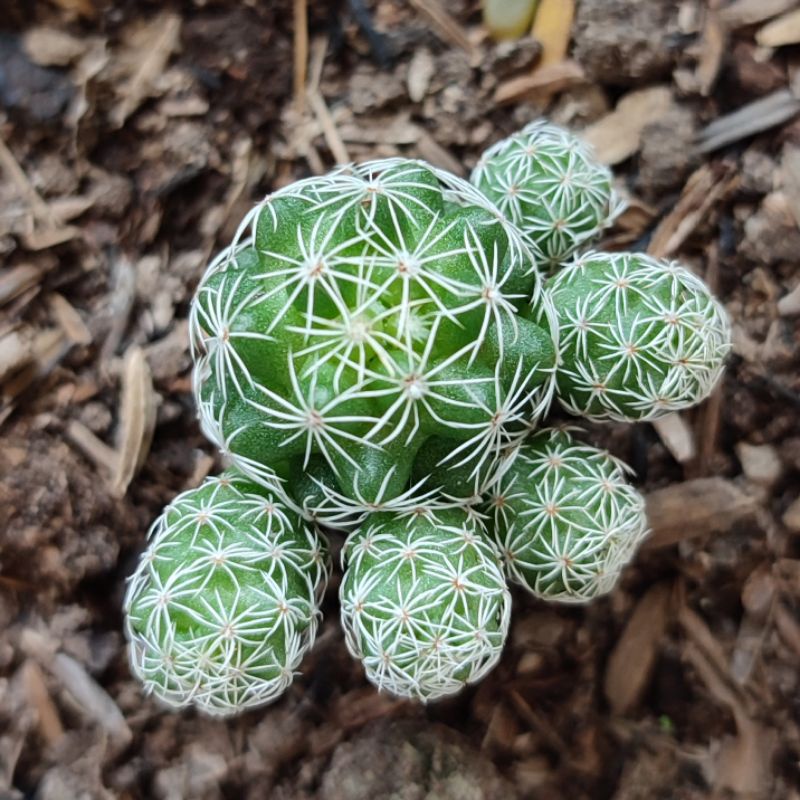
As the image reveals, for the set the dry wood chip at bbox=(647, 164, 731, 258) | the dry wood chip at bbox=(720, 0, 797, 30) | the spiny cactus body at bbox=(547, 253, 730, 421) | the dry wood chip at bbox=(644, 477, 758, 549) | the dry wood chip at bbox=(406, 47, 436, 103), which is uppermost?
the dry wood chip at bbox=(406, 47, 436, 103)

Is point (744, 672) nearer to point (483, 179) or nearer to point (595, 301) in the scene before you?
point (595, 301)

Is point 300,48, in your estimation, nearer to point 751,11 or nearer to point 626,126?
point 626,126

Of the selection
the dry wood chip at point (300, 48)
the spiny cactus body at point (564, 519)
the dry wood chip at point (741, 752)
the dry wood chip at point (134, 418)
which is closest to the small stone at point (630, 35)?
the dry wood chip at point (300, 48)

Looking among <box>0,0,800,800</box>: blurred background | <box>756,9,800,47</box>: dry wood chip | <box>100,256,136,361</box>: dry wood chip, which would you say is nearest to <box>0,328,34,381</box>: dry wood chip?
<box>0,0,800,800</box>: blurred background

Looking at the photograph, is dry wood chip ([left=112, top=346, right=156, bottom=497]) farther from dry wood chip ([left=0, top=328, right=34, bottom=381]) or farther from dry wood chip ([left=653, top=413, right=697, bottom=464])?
dry wood chip ([left=653, top=413, right=697, bottom=464])

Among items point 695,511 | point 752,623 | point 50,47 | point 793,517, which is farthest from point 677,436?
point 50,47

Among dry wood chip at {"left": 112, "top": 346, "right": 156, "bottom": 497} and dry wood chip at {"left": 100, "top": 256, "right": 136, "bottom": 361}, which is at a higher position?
dry wood chip at {"left": 100, "top": 256, "right": 136, "bottom": 361}
